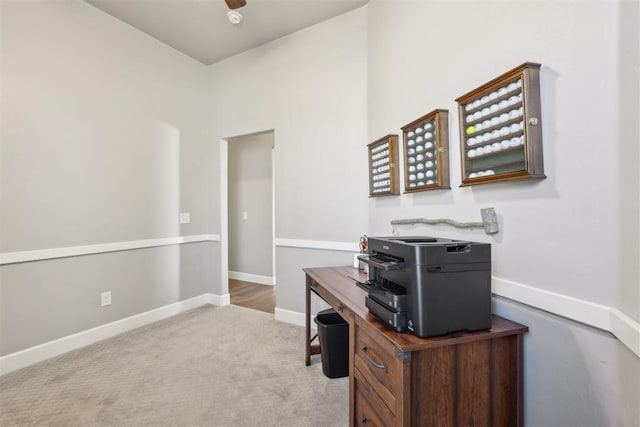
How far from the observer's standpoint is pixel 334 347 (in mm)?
1974

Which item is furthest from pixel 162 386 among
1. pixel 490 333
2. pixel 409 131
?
pixel 409 131

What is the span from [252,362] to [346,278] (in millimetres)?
1012

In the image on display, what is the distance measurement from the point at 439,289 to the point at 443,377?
0.30 metres

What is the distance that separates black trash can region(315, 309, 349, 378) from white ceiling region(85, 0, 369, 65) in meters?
2.72

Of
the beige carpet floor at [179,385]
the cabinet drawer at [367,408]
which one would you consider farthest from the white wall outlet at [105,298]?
the cabinet drawer at [367,408]

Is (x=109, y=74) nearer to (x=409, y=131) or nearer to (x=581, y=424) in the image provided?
(x=409, y=131)

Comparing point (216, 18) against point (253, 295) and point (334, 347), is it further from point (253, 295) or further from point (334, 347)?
point (253, 295)

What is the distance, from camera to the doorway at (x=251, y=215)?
4438 mm

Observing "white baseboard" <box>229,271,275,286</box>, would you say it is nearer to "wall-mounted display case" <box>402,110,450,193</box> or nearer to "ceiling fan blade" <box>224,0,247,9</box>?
"wall-mounted display case" <box>402,110,450,193</box>

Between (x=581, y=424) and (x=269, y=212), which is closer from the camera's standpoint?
(x=581, y=424)

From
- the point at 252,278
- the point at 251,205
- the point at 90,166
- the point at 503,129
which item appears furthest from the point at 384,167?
the point at 252,278

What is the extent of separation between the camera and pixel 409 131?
6.02ft

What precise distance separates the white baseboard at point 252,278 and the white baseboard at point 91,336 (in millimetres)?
972

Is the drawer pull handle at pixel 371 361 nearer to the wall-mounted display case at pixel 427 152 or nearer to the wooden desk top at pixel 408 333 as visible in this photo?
the wooden desk top at pixel 408 333
